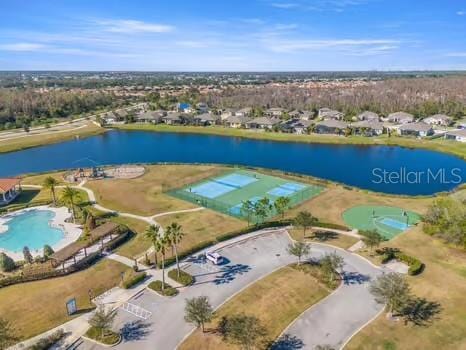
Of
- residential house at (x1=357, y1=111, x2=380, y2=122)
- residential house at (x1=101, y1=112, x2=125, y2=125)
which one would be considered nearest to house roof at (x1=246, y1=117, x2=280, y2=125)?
residential house at (x1=357, y1=111, x2=380, y2=122)

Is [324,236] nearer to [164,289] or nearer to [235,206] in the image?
[235,206]

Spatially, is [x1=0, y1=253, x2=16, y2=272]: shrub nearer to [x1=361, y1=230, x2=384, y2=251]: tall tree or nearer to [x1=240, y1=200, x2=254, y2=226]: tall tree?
[x1=240, y1=200, x2=254, y2=226]: tall tree

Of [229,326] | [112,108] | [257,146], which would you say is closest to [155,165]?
[257,146]

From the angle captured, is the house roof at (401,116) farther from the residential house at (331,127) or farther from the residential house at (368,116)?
the residential house at (331,127)

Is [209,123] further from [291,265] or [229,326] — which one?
[229,326]

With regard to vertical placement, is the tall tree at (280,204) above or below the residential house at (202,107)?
below

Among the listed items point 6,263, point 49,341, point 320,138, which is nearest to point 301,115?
point 320,138

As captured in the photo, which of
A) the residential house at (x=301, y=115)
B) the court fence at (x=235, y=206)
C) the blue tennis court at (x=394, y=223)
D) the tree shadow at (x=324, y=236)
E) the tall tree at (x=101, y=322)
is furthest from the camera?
the residential house at (x=301, y=115)

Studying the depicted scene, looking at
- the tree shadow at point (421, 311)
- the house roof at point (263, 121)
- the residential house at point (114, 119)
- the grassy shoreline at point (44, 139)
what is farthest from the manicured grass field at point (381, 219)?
the residential house at point (114, 119)

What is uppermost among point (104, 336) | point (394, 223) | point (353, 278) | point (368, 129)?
point (368, 129)
